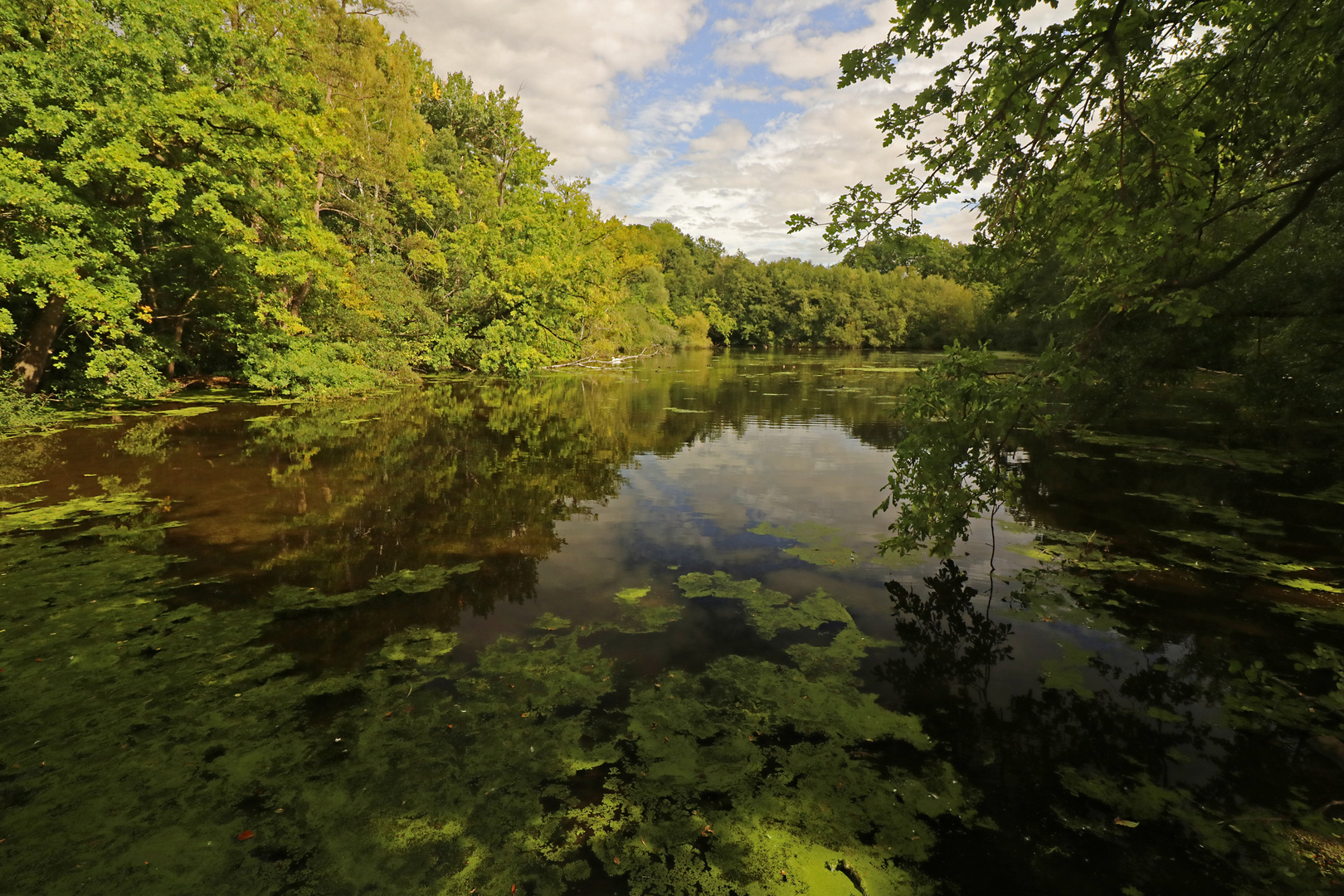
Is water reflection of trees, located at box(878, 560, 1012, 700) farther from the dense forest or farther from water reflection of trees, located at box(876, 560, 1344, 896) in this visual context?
the dense forest

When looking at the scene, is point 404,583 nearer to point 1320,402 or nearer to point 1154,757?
point 1154,757

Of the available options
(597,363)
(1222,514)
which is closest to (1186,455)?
(1222,514)

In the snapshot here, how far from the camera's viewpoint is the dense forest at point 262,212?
1241cm

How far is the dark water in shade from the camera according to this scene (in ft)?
11.1

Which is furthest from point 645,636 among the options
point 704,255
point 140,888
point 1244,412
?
point 704,255

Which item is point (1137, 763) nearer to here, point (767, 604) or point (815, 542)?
point (767, 604)

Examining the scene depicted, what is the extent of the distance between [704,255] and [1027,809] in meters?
110

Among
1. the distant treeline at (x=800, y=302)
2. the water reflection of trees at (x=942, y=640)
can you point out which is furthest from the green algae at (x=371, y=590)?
the distant treeline at (x=800, y=302)

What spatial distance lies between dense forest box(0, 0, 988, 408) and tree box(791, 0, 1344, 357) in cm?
128

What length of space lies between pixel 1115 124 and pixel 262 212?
19.7 m

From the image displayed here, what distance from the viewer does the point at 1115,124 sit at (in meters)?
5.17

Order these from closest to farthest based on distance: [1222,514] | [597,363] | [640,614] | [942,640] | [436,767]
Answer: [436,767] → [942,640] → [640,614] → [1222,514] → [597,363]

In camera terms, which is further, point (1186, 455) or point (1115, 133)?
point (1186, 455)

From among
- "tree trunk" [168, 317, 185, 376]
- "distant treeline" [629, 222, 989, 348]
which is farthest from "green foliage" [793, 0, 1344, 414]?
"distant treeline" [629, 222, 989, 348]
